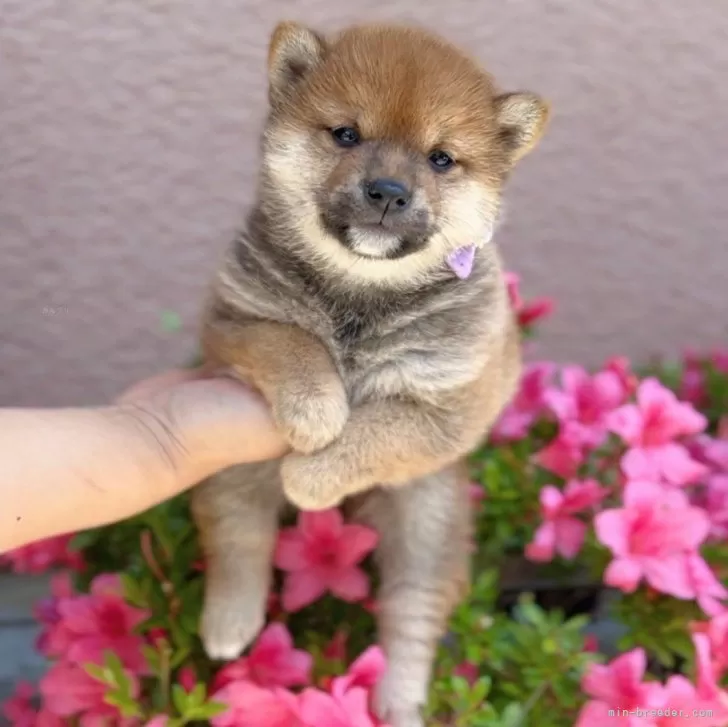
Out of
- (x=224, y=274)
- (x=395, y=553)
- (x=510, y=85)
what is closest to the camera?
(x=224, y=274)

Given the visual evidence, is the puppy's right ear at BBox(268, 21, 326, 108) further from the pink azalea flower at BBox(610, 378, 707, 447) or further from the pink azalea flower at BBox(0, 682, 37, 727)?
the pink azalea flower at BBox(0, 682, 37, 727)

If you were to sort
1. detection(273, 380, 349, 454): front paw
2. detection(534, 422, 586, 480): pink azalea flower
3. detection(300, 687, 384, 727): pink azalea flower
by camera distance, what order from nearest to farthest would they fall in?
detection(300, 687, 384, 727): pink azalea flower, detection(273, 380, 349, 454): front paw, detection(534, 422, 586, 480): pink azalea flower

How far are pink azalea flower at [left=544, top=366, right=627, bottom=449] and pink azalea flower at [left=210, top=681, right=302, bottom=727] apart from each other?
594mm

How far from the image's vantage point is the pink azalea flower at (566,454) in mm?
1271

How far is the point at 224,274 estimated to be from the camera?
3.71 ft

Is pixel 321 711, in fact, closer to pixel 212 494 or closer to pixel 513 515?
pixel 212 494

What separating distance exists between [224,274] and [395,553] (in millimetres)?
464

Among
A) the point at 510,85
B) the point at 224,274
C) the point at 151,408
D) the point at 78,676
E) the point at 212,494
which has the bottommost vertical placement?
the point at 78,676

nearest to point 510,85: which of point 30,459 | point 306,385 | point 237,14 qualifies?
point 237,14

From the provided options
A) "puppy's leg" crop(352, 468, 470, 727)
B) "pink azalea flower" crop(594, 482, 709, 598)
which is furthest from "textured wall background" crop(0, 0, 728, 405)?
"pink azalea flower" crop(594, 482, 709, 598)

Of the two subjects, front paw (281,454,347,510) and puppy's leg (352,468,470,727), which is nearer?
front paw (281,454,347,510)

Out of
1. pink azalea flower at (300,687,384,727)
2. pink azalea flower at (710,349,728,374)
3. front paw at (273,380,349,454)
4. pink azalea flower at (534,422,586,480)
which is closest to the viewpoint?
pink azalea flower at (300,687,384,727)

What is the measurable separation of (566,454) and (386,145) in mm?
558

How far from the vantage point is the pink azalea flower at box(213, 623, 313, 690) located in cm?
106
